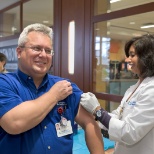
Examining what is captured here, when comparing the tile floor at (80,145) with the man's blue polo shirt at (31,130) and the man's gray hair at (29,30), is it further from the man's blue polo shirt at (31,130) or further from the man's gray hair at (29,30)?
the man's gray hair at (29,30)

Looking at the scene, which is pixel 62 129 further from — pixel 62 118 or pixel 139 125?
pixel 139 125

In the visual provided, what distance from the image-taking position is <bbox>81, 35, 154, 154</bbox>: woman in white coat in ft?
4.41

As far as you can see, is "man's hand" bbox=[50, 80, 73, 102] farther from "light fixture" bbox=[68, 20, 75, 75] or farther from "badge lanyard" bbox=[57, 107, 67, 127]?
"light fixture" bbox=[68, 20, 75, 75]

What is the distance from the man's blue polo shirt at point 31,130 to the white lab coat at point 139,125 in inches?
13.1

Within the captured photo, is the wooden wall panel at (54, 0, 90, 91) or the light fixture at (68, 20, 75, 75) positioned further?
the light fixture at (68, 20, 75, 75)

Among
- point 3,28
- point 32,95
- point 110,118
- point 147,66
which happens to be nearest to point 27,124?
point 32,95

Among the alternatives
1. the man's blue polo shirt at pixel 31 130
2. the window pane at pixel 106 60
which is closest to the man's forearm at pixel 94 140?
the man's blue polo shirt at pixel 31 130

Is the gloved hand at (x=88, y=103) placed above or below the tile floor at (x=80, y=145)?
above

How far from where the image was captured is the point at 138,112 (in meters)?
1.35

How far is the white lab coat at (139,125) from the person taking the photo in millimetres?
1337

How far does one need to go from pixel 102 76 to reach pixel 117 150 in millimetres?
1608

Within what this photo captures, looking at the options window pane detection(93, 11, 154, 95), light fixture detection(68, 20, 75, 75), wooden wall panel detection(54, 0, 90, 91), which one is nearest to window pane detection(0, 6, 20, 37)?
wooden wall panel detection(54, 0, 90, 91)

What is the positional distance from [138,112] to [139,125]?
0.25 feet

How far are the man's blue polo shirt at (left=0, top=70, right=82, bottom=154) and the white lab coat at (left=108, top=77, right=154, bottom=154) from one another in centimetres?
33
